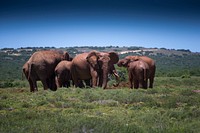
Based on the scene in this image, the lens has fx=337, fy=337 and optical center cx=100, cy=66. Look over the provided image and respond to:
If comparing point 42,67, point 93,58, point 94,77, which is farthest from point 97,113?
point 42,67

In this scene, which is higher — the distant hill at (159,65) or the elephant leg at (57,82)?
the elephant leg at (57,82)

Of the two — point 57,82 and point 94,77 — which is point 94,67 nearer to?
point 94,77

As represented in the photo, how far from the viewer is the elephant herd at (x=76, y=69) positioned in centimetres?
2075

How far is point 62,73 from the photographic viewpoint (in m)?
21.9

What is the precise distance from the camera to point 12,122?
10617 millimetres

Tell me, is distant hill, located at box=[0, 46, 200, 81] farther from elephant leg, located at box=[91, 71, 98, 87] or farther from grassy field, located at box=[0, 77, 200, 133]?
grassy field, located at box=[0, 77, 200, 133]

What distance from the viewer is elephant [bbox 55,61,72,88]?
70.6ft

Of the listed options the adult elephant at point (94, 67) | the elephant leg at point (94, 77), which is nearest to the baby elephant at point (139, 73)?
the adult elephant at point (94, 67)

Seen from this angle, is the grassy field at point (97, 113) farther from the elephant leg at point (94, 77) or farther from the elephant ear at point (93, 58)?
the elephant ear at point (93, 58)

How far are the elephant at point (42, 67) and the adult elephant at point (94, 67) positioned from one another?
4.74ft

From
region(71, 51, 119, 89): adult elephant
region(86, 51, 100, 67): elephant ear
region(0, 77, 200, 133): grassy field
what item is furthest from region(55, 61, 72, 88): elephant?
region(0, 77, 200, 133): grassy field

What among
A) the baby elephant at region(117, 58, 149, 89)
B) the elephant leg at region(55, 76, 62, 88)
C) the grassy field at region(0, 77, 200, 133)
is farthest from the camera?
the elephant leg at region(55, 76, 62, 88)

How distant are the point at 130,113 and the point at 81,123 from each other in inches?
118

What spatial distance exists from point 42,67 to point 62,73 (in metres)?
1.65
